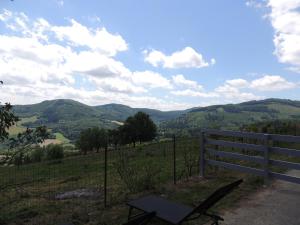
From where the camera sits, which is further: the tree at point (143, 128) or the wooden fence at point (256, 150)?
the tree at point (143, 128)

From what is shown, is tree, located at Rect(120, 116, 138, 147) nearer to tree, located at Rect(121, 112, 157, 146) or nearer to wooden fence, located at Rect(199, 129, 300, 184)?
tree, located at Rect(121, 112, 157, 146)

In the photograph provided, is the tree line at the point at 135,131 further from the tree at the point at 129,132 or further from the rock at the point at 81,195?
the rock at the point at 81,195

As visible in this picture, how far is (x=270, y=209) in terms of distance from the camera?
6.45m

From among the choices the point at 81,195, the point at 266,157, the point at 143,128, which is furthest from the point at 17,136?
the point at 143,128

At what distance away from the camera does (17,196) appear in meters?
10.1

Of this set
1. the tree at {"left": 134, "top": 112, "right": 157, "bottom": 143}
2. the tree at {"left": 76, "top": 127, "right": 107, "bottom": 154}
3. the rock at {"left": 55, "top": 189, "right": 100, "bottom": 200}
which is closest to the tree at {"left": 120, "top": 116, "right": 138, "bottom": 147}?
the tree at {"left": 134, "top": 112, "right": 157, "bottom": 143}

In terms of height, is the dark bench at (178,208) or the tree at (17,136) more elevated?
the tree at (17,136)

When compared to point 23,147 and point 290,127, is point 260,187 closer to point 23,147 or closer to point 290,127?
point 23,147

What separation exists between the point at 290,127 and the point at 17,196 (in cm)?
1753

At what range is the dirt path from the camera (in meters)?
5.76

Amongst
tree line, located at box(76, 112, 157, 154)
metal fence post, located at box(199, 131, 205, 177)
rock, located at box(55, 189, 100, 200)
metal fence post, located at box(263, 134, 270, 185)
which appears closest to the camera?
metal fence post, located at box(263, 134, 270, 185)

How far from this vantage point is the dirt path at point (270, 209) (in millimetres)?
5758

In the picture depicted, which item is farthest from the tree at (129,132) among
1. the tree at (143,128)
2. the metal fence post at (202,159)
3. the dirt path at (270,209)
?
the dirt path at (270,209)

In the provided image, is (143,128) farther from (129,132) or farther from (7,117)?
(7,117)
